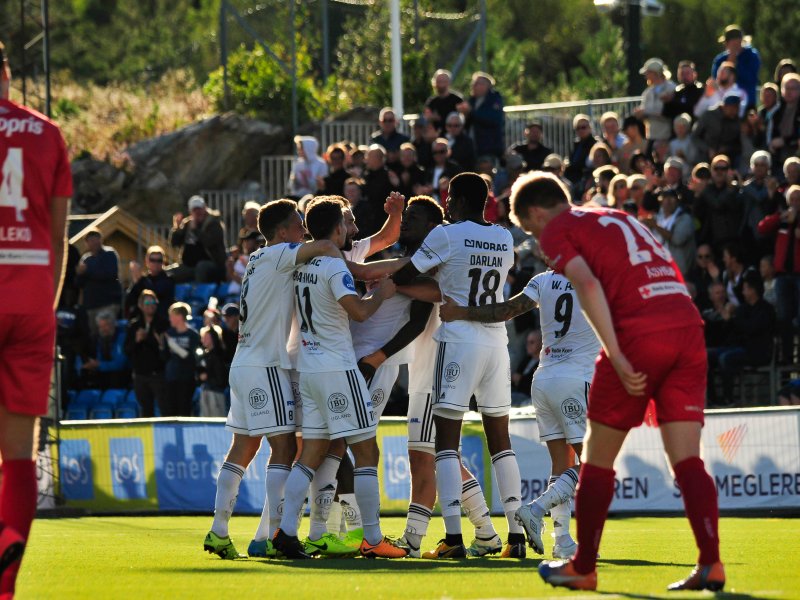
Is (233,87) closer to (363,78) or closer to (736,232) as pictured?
(363,78)

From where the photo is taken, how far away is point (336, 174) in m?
21.4

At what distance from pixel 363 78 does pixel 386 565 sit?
2960cm

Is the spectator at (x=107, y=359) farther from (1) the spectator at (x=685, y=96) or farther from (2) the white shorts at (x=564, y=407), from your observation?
(2) the white shorts at (x=564, y=407)

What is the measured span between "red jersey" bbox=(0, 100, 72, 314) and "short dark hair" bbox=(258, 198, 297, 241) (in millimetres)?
3753

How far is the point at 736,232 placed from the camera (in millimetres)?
18312

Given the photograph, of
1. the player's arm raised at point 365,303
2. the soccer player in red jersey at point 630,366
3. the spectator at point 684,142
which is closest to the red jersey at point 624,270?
the soccer player in red jersey at point 630,366

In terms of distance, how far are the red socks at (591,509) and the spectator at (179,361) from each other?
43.4 ft

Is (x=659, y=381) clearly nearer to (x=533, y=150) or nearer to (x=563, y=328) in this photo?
(x=563, y=328)

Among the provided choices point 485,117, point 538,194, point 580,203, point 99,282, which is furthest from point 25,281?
point 99,282

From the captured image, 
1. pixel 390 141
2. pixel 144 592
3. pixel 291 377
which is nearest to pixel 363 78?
pixel 390 141

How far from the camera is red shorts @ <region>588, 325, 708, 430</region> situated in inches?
281

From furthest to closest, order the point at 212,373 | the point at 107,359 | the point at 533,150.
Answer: the point at 107,359
the point at 533,150
the point at 212,373

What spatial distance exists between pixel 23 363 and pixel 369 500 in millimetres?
3783

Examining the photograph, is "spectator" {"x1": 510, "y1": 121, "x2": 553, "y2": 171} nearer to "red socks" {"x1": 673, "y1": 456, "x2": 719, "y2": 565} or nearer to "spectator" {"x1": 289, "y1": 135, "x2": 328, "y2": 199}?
"spectator" {"x1": 289, "y1": 135, "x2": 328, "y2": 199}
